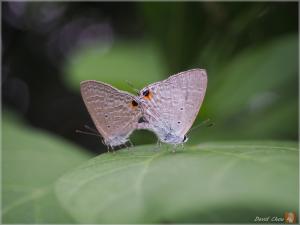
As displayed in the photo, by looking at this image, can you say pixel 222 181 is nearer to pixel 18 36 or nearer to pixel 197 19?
pixel 197 19

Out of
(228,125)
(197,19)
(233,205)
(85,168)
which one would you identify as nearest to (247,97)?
(228,125)

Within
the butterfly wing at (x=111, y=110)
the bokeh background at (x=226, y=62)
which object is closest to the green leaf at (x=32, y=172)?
the butterfly wing at (x=111, y=110)

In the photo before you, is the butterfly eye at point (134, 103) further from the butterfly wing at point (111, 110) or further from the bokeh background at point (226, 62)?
the bokeh background at point (226, 62)

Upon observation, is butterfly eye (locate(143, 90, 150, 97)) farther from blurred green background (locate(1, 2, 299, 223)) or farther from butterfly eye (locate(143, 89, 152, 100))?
blurred green background (locate(1, 2, 299, 223))

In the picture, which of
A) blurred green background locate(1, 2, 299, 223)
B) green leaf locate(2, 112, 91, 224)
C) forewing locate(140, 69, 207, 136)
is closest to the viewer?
green leaf locate(2, 112, 91, 224)

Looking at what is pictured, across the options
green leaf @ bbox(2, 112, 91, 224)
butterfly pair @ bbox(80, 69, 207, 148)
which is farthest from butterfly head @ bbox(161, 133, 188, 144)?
green leaf @ bbox(2, 112, 91, 224)

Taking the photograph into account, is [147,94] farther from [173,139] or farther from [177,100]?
[173,139]
